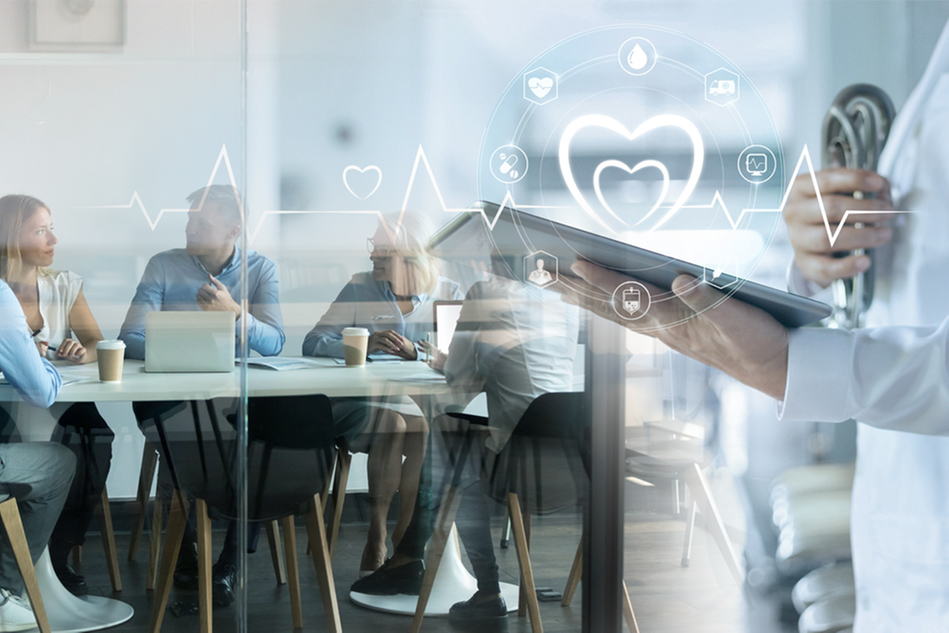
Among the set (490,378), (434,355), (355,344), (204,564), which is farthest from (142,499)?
(490,378)

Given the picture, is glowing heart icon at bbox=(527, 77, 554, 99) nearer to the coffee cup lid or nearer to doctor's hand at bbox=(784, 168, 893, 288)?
doctor's hand at bbox=(784, 168, 893, 288)

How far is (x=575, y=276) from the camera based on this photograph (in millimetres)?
2209

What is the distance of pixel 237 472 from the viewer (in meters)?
2.20

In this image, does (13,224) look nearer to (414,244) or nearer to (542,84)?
(414,244)

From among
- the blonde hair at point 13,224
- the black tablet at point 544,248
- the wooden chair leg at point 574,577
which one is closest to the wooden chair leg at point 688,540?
the wooden chair leg at point 574,577

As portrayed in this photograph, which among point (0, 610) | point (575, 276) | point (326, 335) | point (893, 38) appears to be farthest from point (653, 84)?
point (0, 610)

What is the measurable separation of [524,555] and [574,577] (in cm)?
14

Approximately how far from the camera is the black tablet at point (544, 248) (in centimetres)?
218

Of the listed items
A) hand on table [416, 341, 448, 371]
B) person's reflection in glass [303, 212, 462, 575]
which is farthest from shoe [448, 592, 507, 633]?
hand on table [416, 341, 448, 371]

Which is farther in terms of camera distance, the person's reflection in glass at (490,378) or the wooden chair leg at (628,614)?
the wooden chair leg at (628,614)

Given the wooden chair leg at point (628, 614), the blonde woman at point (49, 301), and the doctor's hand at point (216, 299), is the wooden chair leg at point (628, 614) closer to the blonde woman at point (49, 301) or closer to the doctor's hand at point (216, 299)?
the doctor's hand at point (216, 299)

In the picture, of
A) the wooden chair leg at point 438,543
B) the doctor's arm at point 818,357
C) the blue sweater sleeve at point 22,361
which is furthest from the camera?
the wooden chair leg at point 438,543

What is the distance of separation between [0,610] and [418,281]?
1280 millimetres

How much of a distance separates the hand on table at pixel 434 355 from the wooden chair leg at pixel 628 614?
741mm
